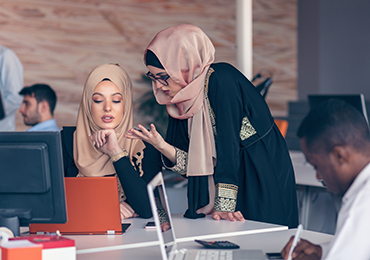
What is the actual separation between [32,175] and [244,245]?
2.26 ft

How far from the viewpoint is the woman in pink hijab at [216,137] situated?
174 cm

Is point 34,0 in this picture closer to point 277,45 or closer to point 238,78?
point 277,45

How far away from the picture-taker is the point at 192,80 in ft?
5.90

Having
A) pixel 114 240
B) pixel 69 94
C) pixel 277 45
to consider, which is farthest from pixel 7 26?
pixel 114 240

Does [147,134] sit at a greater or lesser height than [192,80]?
lesser

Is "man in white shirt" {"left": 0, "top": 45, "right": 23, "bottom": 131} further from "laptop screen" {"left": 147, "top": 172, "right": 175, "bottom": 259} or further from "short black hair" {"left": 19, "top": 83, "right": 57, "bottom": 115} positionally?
"laptop screen" {"left": 147, "top": 172, "right": 175, "bottom": 259}

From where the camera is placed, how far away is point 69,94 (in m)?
5.76

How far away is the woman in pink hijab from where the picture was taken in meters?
1.74

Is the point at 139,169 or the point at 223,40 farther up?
the point at 223,40

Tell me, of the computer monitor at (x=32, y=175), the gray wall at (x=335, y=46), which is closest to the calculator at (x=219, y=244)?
the computer monitor at (x=32, y=175)

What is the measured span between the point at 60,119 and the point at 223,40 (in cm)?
261

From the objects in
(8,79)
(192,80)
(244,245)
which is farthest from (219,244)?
(8,79)

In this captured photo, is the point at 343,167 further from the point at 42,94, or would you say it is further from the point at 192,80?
the point at 42,94

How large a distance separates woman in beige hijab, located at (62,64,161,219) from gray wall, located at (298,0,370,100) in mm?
4587
